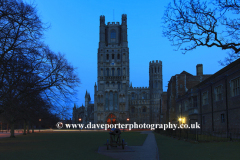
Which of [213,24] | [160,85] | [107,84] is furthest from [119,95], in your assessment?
[213,24]

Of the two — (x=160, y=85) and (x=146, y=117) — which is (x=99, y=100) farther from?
(x=160, y=85)

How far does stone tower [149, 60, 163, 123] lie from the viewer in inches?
4567

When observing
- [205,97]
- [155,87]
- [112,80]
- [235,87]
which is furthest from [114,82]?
[235,87]

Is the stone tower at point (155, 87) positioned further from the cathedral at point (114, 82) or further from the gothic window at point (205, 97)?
the gothic window at point (205, 97)

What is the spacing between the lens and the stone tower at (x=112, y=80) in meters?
98.9

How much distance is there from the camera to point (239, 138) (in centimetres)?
2105

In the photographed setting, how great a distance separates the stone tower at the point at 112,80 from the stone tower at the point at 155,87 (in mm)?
21704

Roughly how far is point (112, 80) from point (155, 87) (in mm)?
30063

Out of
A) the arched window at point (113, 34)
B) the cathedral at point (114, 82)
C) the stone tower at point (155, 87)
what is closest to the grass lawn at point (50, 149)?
the cathedral at point (114, 82)

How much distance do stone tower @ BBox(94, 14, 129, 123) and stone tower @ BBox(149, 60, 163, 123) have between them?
21.7 m

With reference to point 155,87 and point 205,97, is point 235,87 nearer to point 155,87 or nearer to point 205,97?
point 205,97

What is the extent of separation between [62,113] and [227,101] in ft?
49.5

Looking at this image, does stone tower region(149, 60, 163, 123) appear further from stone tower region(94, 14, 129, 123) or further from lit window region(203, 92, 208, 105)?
lit window region(203, 92, 208, 105)

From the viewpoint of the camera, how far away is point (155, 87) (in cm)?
12444
